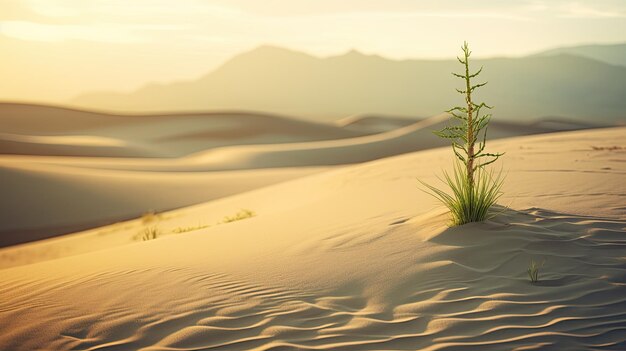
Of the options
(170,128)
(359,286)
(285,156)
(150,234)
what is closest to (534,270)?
(359,286)

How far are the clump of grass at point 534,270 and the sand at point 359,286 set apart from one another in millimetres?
80

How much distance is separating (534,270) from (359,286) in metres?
1.42

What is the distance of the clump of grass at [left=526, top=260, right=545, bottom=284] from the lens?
485 centimetres

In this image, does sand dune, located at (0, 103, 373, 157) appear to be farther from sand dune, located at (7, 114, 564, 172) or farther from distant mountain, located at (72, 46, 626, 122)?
distant mountain, located at (72, 46, 626, 122)

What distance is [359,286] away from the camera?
5105 millimetres

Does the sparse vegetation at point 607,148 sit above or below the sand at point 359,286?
above

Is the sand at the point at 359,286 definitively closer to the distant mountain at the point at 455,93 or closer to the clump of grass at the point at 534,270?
the clump of grass at the point at 534,270

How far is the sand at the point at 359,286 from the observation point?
13.6 ft

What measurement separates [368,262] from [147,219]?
34.1ft

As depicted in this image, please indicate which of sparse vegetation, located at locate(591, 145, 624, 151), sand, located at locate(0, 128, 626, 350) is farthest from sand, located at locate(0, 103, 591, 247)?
sparse vegetation, located at locate(591, 145, 624, 151)

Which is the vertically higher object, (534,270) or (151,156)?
(151,156)

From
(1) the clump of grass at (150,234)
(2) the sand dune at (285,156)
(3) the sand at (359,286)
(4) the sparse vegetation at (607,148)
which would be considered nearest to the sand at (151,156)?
(2) the sand dune at (285,156)

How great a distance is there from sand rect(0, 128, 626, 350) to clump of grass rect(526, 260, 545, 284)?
80 millimetres

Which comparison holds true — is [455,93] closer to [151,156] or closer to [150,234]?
[151,156]
